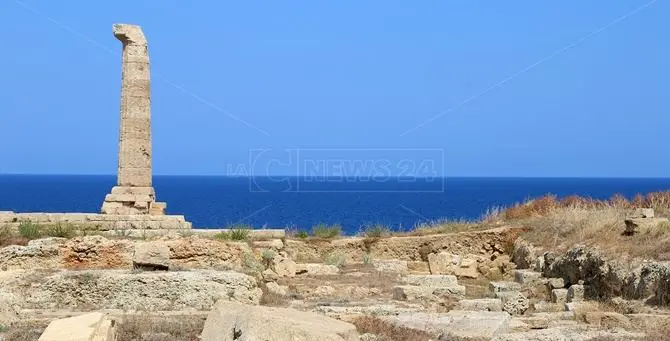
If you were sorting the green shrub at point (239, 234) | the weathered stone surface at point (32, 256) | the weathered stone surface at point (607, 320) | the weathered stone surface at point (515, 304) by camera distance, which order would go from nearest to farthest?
1. the weathered stone surface at point (607, 320)
2. the weathered stone surface at point (32, 256)
3. the weathered stone surface at point (515, 304)
4. the green shrub at point (239, 234)

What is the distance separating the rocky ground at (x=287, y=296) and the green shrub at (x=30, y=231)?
96.8 inches

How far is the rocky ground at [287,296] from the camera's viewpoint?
950 cm

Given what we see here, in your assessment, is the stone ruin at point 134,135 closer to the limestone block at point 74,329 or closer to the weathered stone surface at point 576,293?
the weathered stone surface at point 576,293

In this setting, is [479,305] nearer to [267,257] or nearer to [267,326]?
[267,257]

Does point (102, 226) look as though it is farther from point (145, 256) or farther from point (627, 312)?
point (627, 312)

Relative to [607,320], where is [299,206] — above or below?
below

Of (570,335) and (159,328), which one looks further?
(570,335)

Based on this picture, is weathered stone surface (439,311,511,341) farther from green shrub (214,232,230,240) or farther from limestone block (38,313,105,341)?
green shrub (214,232,230,240)

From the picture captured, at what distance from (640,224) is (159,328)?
10498 mm

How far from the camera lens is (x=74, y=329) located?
→ 8430 millimetres

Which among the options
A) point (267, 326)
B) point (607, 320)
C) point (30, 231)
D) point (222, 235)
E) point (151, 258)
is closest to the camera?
point (267, 326)

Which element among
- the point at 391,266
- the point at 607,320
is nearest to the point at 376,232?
the point at 391,266

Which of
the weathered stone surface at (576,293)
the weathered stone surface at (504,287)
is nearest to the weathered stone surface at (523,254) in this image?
the weathered stone surface at (504,287)

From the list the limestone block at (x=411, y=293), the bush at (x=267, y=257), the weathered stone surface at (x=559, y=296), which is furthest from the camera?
the bush at (x=267, y=257)
